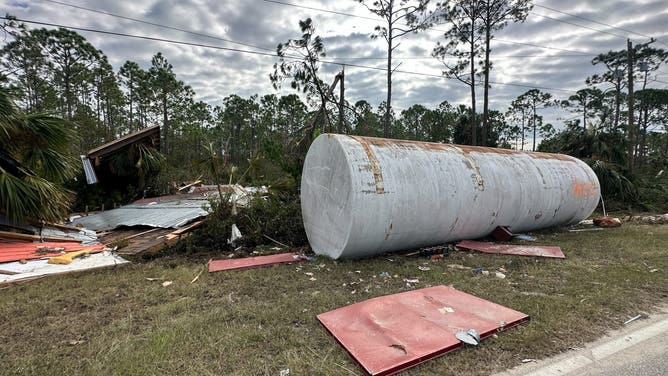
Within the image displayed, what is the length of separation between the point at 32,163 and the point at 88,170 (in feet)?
Answer: 15.2

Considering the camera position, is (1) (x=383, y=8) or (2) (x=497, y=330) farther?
(1) (x=383, y=8)

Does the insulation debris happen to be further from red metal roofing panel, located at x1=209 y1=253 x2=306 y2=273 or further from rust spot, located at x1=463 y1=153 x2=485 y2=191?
rust spot, located at x1=463 y1=153 x2=485 y2=191

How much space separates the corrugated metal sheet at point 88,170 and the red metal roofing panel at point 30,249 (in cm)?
504

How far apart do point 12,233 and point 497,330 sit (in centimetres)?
904

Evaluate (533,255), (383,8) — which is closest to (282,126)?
(383,8)

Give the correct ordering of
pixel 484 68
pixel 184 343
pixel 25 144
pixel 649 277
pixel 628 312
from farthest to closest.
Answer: pixel 484 68 → pixel 25 144 → pixel 649 277 → pixel 628 312 → pixel 184 343

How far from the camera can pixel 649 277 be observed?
4.50 metres

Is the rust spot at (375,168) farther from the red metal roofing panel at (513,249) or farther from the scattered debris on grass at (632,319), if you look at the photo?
the scattered debris on grass at (632,319)

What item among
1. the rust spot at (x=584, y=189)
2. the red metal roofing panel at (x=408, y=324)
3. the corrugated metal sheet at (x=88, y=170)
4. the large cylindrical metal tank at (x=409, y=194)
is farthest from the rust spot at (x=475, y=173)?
the corrugated metal sheet at (x=88, y=170)

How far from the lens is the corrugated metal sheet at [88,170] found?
10971mm

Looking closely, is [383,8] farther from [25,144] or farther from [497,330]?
[497,330]

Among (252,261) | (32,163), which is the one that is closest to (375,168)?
(252,261)

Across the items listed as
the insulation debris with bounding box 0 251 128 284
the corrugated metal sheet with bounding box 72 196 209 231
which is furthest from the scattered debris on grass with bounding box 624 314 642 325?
the corrugated metal sheet with bounding box 72 196 209 231

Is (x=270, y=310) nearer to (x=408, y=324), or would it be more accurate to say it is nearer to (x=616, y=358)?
(x=408, y=324)
